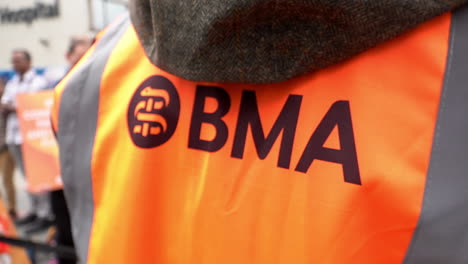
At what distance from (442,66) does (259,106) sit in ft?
0.71

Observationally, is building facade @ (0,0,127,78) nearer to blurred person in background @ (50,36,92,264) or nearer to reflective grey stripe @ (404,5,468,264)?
blurred person in background @ (50,36,92,264)

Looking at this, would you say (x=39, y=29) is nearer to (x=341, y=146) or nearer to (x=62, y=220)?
(x=62, y=220)

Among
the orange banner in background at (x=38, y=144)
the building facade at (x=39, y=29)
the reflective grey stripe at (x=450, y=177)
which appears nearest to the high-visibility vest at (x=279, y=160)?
the reflective grey stripe at (x=450, y=177)

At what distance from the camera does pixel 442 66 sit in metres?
0.42

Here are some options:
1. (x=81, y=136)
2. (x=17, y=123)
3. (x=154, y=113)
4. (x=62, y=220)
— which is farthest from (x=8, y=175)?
(x=154, y=113)

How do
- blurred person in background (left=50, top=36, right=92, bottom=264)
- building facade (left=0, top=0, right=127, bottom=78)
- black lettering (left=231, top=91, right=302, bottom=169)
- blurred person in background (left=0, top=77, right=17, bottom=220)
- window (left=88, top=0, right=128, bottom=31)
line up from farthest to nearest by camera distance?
building facade (left=0, top=0, right=127, bottom=78)
window (left=88, top=0, right=128, bottom=31)
blurred person in background (left=0, top=77, right=17, bottom=220)
blurred person in background (left=50, top=36, right=92, bottom=264)
black lettering (left=231, top=91, right=302, bottom=169)

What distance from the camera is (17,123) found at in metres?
3.44

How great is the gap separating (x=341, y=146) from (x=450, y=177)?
0.11m

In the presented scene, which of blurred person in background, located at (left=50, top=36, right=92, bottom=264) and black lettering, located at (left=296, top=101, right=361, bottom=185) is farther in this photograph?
blurred person in background, located at (left=50, top=36, right=92, bottom=264)

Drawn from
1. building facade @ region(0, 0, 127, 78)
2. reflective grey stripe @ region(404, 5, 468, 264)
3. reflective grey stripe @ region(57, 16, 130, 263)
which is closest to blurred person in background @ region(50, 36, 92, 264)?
reflective grey stripe @ region(57, 16, 130, 263)

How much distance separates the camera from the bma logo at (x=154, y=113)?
2.01 feet

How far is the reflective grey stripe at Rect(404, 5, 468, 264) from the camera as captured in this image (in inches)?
15.5

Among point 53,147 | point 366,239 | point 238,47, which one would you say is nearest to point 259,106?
point 238,47

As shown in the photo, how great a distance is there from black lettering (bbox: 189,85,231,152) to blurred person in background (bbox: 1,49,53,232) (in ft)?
10.2
